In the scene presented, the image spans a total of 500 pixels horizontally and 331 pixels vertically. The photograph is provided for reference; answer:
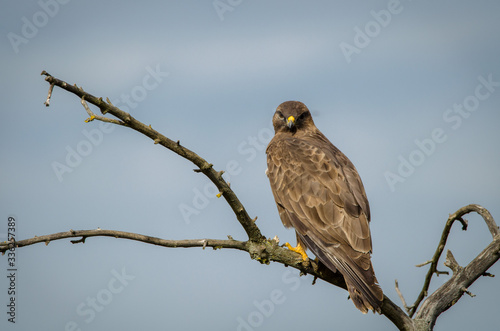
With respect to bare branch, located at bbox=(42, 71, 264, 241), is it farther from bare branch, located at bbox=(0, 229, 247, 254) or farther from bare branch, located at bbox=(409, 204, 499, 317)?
bare branch, located at bbox=(409, 204, 499, 317)

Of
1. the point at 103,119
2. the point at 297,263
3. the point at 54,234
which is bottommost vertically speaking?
the point at 297,263

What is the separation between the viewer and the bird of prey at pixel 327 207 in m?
5.80

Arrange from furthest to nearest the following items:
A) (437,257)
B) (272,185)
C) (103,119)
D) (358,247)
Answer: (272,185), (358,247), (437,257), (103,119)

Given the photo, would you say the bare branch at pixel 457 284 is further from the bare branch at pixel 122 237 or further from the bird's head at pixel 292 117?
the bird's head at pixel 292 117

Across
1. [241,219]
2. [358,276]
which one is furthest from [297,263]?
[241,219]

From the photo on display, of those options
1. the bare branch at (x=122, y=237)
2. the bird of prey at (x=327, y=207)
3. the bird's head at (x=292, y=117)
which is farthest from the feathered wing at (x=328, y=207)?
the bare branch at (x=122, y=237)

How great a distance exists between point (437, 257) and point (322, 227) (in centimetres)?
142

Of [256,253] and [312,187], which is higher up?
[312,187]

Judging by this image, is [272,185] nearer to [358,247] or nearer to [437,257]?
[358,247]

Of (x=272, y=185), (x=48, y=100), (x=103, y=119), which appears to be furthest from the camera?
(x=272, y=185)

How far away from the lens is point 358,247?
20.1ft

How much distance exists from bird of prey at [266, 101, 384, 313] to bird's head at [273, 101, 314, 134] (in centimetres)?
45

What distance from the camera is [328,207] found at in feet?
21.8

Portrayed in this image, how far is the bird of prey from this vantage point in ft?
19.0
